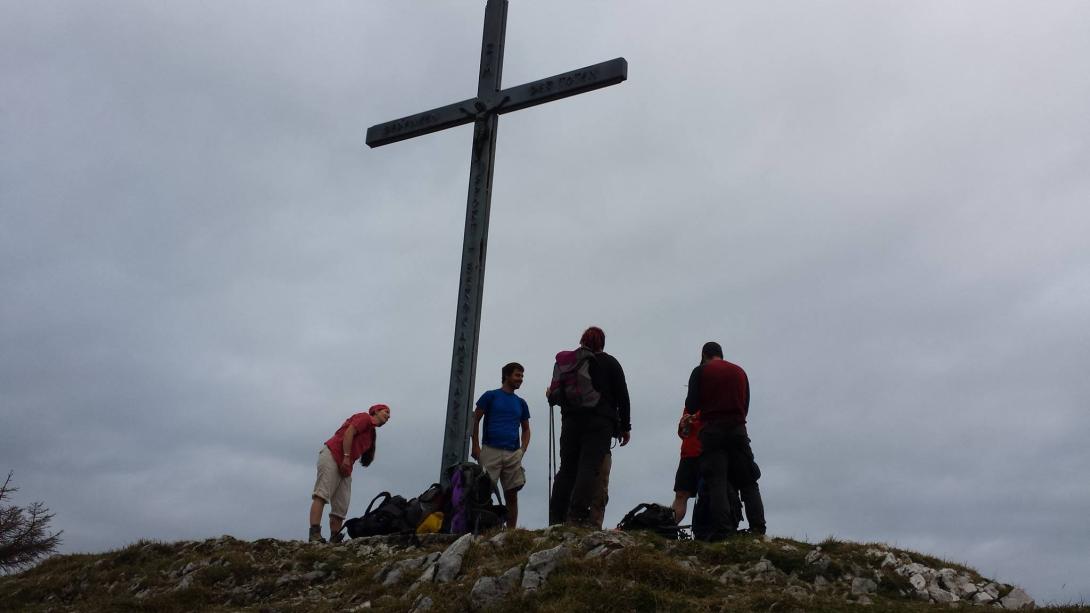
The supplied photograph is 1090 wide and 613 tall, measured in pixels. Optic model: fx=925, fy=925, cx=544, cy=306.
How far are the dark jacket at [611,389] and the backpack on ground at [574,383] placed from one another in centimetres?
7

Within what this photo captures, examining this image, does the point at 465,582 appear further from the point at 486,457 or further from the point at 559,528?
the point at 486,457

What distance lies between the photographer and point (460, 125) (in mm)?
13281

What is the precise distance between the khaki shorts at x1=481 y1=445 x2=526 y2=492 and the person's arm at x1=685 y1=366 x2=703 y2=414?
242 cm

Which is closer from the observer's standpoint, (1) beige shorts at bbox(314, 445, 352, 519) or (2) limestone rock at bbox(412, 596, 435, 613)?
(2) limestone rock at bbox(412, 596, 435, 613)

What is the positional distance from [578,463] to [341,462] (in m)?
3.28

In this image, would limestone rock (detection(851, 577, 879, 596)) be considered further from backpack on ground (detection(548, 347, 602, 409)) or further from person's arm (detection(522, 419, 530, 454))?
person's arm (detection(522, 419, 530, 454))

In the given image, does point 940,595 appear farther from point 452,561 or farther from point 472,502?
point 472,502

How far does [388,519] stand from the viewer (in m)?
10.9

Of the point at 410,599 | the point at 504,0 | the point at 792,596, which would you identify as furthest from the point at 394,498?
the point at 504,0

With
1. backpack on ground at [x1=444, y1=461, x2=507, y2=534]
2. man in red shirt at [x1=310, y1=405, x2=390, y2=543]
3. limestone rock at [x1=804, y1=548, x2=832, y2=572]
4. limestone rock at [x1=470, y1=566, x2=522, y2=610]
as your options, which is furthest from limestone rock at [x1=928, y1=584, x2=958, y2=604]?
man in red shirt at [x1=310, y1=405, x2=390, y2=543]

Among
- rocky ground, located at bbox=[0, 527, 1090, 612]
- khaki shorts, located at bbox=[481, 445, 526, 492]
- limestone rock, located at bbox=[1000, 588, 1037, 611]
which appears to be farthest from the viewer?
khaki shorts, located at bbox=[481, 445, 526, 492]

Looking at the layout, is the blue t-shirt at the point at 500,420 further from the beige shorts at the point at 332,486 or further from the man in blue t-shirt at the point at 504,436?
the beige shorts at the point at 332,486

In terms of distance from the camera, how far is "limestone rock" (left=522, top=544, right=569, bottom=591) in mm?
7953

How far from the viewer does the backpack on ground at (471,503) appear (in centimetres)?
1061
